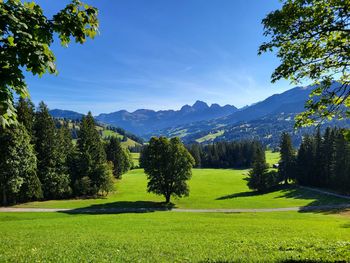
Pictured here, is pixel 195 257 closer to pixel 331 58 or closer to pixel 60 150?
pixel 331 58

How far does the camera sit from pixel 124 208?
63.2 meters

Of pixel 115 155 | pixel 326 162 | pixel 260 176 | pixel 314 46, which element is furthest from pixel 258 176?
pixel 314 46

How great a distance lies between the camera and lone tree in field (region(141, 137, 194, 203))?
69.1 metres

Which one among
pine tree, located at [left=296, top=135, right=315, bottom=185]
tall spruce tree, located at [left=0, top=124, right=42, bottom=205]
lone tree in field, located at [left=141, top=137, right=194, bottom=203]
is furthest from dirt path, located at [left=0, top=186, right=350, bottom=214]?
pine tree, located at [left=296, top=135, right=315, bottom=185]

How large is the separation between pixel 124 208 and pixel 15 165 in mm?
21961

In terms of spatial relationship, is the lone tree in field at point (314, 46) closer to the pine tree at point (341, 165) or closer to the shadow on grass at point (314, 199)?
the shadow on grass at point (314, 199)

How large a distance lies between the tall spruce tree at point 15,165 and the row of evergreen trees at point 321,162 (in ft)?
249

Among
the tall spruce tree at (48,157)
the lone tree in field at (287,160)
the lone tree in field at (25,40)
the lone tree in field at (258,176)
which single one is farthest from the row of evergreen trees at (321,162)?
the lone tree in field at (25,40)

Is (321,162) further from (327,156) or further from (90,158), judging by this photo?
(90,158)

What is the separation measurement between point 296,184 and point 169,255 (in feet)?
323

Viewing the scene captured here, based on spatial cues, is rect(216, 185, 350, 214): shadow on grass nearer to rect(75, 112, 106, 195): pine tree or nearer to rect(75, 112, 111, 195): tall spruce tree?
rect(75, 112, 111, 195): tall spruce tree

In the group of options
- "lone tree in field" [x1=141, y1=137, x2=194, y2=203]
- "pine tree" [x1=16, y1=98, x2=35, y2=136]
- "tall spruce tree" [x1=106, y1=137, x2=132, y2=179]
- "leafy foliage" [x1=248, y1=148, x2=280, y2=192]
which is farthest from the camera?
"tall spruce tree" [x1=106, y1=137, x2=132, y2=179]

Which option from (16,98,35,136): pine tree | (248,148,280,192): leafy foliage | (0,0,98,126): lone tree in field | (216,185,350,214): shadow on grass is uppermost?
(16,98,35,136): pine tree

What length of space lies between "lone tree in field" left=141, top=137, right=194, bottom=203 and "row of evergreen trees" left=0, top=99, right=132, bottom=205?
14767 millimetres
